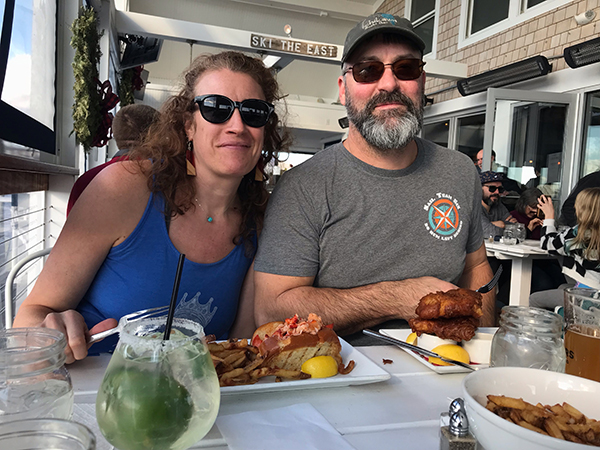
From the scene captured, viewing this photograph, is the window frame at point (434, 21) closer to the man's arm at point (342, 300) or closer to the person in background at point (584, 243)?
the person in background at point (584, 243)

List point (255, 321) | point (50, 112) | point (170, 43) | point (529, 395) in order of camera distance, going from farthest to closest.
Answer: point (170, 43)
point (50, 112)
point (255, 321)
point (529, 395)

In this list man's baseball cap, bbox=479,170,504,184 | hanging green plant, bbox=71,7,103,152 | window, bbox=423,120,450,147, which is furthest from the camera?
window, bbox=423,120,450,147

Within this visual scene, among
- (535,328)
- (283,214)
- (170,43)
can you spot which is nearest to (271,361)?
(535,328)

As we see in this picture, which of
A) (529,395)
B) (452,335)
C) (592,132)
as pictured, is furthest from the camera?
(592,132)

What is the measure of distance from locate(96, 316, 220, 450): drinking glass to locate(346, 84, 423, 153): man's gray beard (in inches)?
54.4

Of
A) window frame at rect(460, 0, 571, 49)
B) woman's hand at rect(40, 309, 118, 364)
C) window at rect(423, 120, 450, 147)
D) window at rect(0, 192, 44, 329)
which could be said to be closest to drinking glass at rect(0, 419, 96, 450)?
woman's hand at rect(40, 309, 118, 364)

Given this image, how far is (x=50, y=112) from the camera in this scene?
11.0 feet

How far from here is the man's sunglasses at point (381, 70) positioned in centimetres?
182

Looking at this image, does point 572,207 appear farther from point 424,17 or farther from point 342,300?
point 424,17

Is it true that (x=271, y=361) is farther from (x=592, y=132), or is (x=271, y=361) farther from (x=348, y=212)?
(x=592, y=132)

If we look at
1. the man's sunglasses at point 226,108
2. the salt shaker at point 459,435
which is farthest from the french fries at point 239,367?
the man's sunglasses at point 226,108

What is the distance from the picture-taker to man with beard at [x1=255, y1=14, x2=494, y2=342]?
65.5 inches

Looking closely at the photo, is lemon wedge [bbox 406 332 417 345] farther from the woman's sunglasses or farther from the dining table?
the woman's sunglasses

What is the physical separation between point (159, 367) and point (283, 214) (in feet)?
3.75
